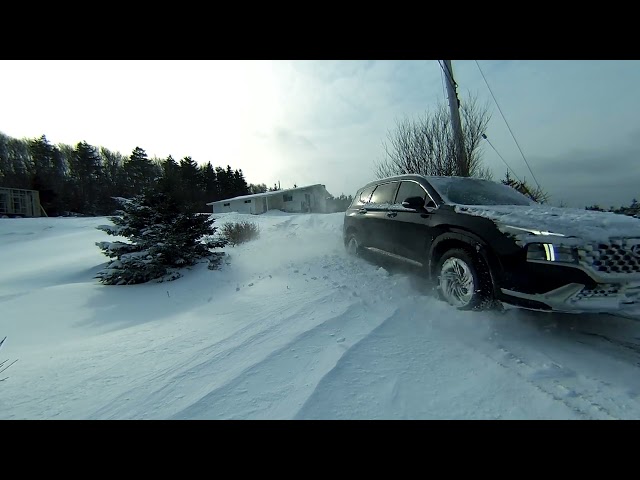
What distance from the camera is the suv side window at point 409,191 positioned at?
4262mm

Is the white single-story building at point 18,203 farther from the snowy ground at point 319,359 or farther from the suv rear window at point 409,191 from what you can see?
the suv rear window at point 409,191

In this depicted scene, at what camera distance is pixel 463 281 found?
321 cm

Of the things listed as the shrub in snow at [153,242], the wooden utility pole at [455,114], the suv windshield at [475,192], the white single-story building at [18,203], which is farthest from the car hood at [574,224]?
the white single-story building at [18,203]

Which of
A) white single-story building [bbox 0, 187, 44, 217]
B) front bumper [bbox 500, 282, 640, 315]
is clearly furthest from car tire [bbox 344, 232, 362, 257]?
white single-story building [bbox 0, 187, 44, 217]

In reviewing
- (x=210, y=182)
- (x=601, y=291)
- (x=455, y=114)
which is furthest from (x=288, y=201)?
(x=601, y=291)

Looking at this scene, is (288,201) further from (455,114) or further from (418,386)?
(418,386)

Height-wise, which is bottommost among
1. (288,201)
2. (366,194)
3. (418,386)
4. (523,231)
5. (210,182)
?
(418,386)

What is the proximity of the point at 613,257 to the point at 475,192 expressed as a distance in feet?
6.55

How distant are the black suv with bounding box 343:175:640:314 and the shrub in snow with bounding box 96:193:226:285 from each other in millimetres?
5430

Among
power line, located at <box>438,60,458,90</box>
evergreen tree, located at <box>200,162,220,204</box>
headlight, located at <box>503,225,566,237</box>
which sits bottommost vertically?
headlight, located at <box>503,225,566,237</box>

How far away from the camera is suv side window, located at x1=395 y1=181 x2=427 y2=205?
14.0 ft

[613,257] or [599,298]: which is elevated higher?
[613,257]

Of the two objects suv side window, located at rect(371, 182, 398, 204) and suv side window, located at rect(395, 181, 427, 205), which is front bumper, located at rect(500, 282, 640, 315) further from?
suv side window, located at rect(371, 182, 398, 204)
